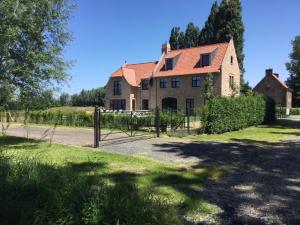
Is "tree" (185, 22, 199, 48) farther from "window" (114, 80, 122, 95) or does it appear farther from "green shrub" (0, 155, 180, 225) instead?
"green shrub" (0, 155, 180, 225)

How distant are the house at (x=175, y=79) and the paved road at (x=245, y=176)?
75.0 ft

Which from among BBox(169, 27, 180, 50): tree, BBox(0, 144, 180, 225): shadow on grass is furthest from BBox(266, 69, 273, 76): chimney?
BBox(0, 144, 180, 225): shadow on grass

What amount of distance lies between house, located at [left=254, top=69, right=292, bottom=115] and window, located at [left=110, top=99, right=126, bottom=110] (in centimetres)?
3043

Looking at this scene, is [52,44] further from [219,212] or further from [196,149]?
[219,212]

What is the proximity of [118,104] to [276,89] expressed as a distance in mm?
32133

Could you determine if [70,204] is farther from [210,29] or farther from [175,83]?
[210,29]

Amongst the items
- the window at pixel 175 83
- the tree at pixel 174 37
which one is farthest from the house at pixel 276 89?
the window at pixel 175 83

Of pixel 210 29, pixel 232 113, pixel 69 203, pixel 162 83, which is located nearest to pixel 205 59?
pixel 162 83

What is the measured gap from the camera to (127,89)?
44000 millimetres

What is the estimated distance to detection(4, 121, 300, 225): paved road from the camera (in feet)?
17.6

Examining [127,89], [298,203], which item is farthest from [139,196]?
[127,89]

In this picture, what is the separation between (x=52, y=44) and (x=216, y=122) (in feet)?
33.2

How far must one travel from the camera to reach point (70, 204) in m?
4.29

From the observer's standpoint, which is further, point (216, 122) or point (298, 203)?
point (216, 122)
